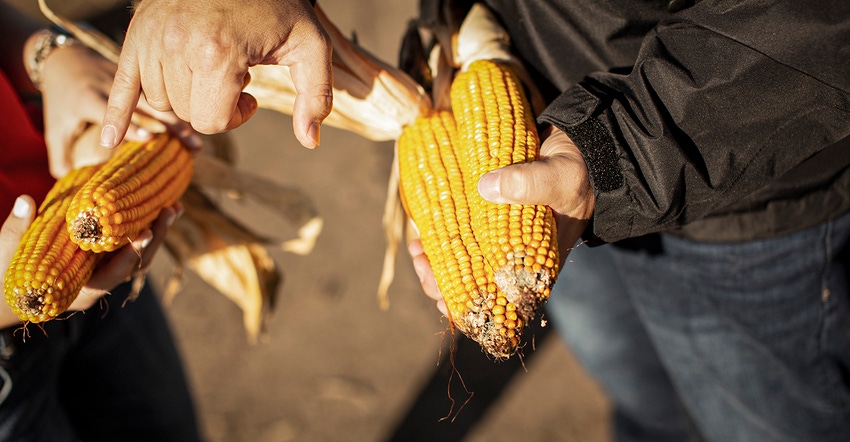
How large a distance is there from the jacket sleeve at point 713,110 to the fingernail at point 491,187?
0.21m

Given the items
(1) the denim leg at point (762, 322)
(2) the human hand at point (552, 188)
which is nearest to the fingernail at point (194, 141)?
(2) the human hand at point (552, 188)

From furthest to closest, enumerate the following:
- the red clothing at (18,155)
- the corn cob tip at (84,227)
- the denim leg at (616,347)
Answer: the denim leg at (616,347) → the red clothing at (18,155) → the corn cob tip at (84,227)

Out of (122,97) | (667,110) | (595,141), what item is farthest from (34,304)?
(667,110)

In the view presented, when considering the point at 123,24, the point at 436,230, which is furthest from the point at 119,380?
the point at 123,24

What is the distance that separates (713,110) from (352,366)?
240 cm

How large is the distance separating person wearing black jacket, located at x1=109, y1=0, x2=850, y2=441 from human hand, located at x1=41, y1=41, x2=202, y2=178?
0.49 m

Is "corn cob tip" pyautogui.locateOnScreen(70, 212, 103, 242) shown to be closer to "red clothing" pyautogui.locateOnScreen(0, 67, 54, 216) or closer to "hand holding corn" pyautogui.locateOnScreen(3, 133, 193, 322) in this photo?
"hand holding corn" pyautogui.locateOnScreen(3, 133, 193, 322)

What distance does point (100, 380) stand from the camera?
203cm

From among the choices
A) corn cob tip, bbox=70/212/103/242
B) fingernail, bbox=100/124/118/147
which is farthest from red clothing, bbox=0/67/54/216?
fingernail, bbox=100/124/118/147

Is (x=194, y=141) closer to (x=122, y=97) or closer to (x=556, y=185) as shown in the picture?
(x=122, y=97)

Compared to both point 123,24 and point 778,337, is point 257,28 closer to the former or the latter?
point 778,337

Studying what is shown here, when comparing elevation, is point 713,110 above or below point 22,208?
above

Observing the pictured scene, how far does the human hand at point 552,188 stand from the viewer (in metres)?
1.26

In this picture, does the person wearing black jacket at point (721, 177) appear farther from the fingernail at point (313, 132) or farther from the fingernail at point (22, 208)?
the fingernail at point (22, 208)
